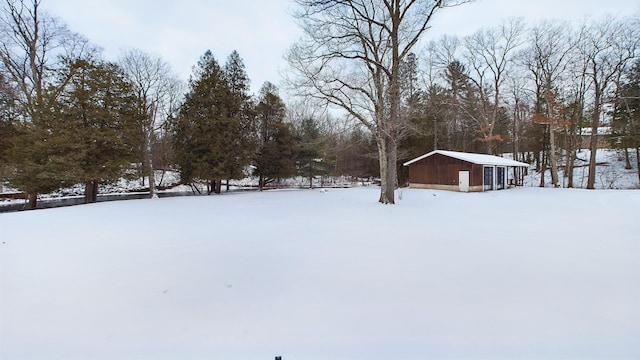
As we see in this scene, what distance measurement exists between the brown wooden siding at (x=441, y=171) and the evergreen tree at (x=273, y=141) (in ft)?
33.5

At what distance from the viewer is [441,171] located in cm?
1944

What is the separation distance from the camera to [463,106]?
23656mm

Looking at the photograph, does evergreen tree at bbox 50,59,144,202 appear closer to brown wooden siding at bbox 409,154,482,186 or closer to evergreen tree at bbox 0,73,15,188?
evergreen tree at bbox 0,73,15,188

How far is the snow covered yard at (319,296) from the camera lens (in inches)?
87.3

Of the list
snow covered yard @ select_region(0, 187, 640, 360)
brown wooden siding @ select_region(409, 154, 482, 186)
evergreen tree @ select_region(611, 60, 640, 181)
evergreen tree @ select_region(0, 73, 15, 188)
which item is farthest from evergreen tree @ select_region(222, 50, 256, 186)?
evergreen tree @ select_region(611, 60, 640, 181)

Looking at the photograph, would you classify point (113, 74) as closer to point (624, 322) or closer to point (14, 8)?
point (14, 8)

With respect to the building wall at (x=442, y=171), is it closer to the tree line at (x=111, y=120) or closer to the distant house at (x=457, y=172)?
the distant house at (x=457, y=172)

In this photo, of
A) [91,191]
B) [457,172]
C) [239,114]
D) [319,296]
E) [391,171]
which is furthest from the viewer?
[239,114]

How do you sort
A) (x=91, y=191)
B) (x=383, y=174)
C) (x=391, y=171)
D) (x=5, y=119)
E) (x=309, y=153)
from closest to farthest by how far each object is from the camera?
(x=391, y=171) → (x=383, y=174) → (x=5, y=119) → (x=91, y=191) → (x=309, y=153)

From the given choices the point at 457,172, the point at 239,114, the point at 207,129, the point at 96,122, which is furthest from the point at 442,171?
the point at 96,122

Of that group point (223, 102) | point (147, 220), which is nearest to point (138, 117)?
point (223, 102)

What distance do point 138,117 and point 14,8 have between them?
313 inches

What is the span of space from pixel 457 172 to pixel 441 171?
122 cm

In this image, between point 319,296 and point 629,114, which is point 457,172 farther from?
point 319,296
